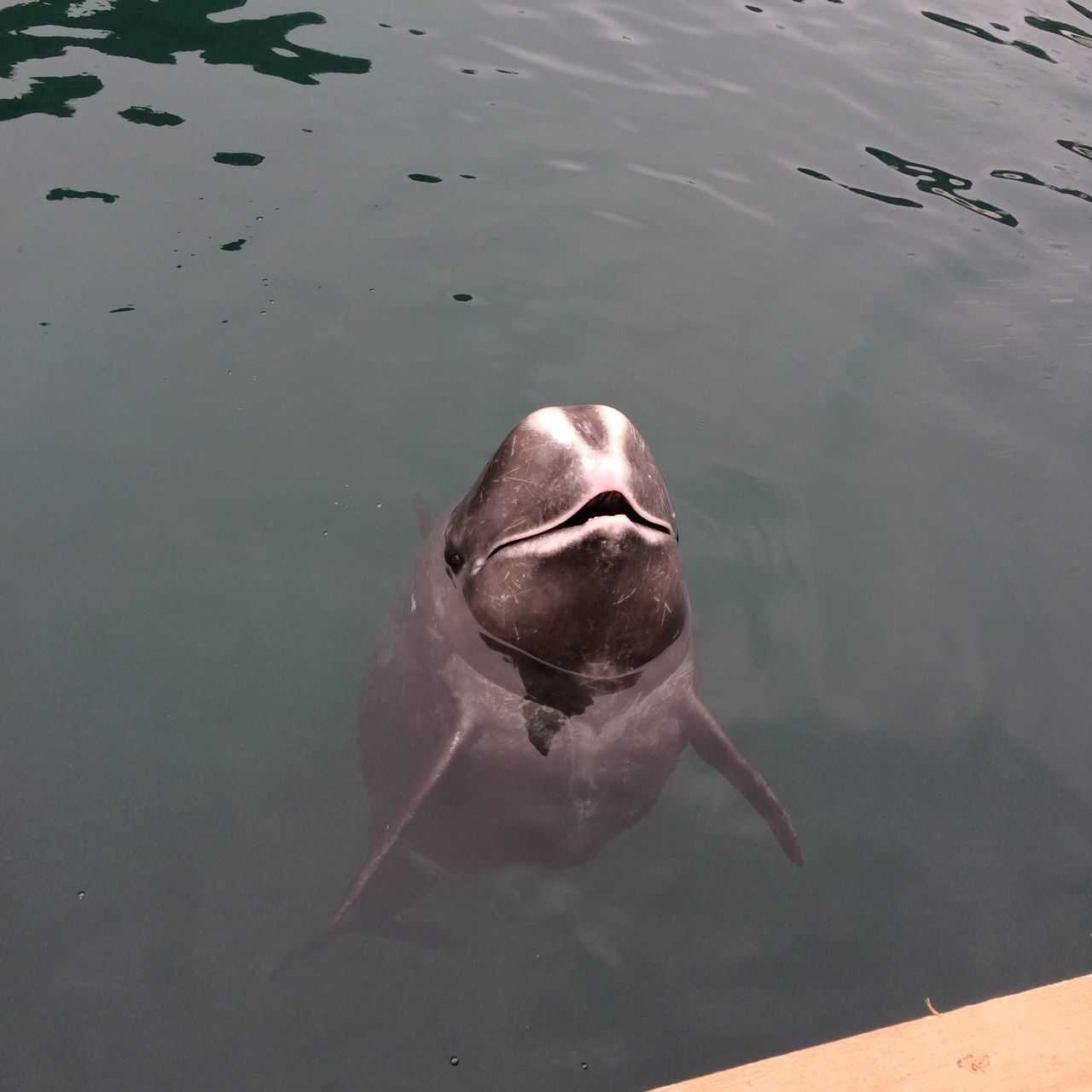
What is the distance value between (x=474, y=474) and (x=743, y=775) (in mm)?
3140

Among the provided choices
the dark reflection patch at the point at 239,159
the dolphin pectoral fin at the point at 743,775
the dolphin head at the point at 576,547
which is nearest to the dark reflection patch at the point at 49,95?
the dark reflection patch at the point at 239,159

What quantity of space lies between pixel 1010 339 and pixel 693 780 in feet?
A: 18.6

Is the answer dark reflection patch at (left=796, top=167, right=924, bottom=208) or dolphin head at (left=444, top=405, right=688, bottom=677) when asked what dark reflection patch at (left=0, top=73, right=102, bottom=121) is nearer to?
dark reflection patch at (left=796, top=167, right=924, bottom=208)

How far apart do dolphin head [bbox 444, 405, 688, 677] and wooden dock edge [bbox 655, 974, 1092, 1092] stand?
1741 mm

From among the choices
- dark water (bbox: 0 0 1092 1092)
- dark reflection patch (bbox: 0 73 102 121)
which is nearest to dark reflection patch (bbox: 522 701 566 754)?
dark water (bbox: 0 0 1092 1092)

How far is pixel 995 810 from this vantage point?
5.85m

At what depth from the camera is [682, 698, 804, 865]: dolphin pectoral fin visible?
4.99 metres

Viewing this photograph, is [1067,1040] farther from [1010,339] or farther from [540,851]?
[1010,339]

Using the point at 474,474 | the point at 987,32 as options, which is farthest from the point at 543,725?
the point at 987,32

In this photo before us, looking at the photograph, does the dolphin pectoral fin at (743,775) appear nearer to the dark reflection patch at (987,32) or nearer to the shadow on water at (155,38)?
the shadow on water at (155,38)

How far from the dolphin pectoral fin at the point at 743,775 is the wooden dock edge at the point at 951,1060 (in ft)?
3.33

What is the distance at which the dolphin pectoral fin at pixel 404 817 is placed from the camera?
4535mm

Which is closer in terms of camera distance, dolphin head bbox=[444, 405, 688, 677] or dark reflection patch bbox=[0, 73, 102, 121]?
dolphin head bbox=[444, 405, 688, 677]

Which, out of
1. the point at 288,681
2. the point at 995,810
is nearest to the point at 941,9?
the point at 995,810
